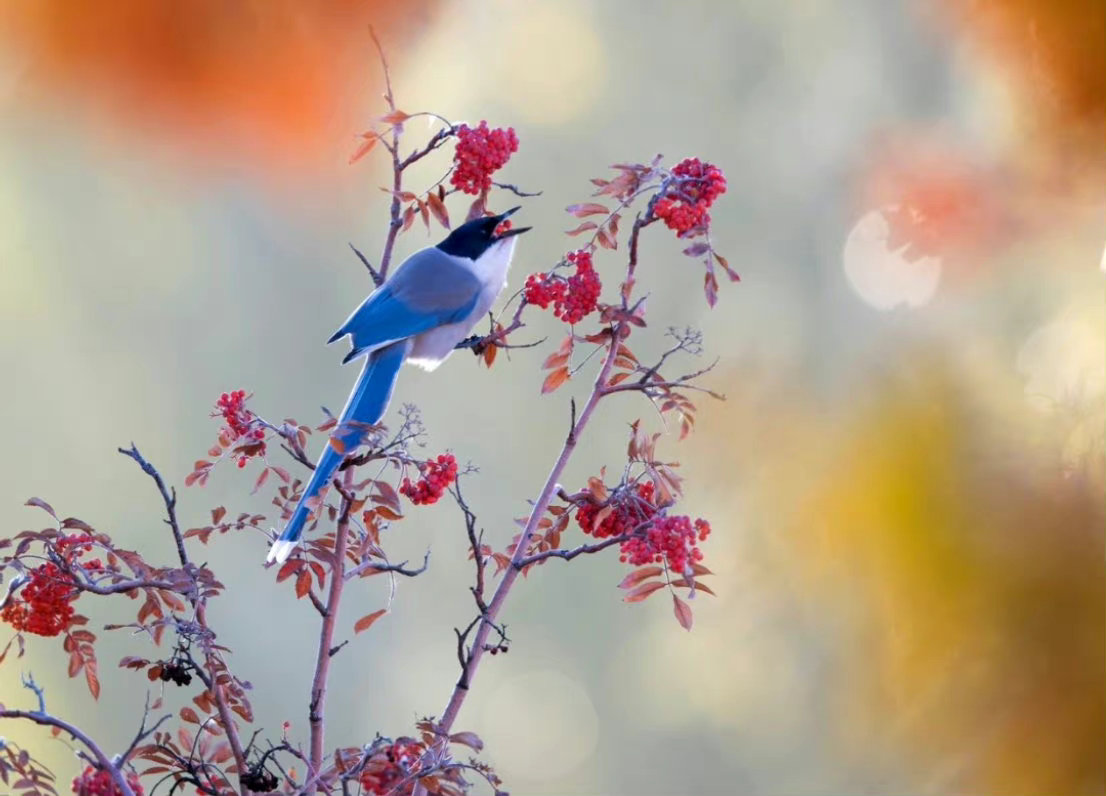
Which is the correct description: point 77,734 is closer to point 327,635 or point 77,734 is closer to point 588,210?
point 327,635

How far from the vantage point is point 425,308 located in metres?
1.67

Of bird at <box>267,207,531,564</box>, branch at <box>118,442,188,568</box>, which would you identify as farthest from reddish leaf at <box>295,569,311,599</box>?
bird at <box>267,207,531,564</box>

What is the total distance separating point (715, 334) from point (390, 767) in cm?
255

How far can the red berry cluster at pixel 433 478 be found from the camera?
1262mm

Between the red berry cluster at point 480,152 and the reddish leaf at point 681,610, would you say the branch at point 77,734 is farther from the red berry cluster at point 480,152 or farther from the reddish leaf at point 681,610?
the red berry cluster at point 480,152

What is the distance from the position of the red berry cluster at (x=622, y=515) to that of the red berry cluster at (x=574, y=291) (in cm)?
19

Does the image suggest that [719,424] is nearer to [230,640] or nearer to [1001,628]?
[1001,628]

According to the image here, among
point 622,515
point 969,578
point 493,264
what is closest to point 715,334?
point 969,578

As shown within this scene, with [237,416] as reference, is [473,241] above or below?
above

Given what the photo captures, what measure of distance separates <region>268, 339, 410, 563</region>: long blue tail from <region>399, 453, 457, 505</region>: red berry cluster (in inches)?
2.8

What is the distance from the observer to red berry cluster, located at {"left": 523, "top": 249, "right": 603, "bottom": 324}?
1.28 metres

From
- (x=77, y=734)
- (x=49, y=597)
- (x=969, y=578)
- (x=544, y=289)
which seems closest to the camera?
(x=77, y=734)

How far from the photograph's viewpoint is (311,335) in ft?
11.8

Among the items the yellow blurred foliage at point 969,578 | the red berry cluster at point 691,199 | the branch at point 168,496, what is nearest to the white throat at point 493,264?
the red berry cluster at point 691,199
